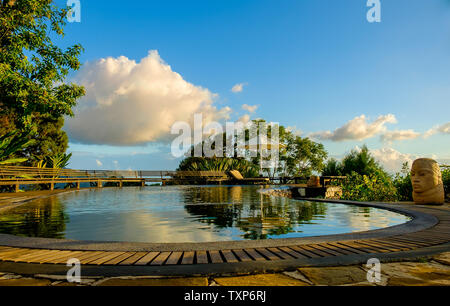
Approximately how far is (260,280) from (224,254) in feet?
2.58

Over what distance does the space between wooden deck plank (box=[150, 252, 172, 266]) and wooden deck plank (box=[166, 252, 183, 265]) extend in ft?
0.16

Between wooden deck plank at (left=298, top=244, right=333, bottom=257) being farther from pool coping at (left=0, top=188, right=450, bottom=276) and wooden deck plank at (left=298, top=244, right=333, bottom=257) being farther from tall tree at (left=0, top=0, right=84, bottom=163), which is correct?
tall tree at (left=0, top=0, right=84, bottom=163)

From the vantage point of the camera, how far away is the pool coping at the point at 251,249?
2594mm

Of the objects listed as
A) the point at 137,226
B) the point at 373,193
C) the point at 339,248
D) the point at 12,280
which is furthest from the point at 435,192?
the point at 12,280

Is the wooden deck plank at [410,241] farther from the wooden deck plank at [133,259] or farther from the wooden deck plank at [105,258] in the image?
the wooden deck plank at [105,258]

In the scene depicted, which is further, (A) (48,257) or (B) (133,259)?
(A) (48,257)

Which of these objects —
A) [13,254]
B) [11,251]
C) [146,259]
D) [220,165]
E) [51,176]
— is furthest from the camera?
[220,165]

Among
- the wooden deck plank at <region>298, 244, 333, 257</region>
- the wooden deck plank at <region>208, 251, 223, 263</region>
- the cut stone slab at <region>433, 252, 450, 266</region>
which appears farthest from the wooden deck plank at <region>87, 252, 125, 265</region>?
the cut stone slab at <region>433, 252, 450, 266</region>

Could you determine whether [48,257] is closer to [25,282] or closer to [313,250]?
[25,282]

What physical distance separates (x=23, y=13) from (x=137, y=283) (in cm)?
1311

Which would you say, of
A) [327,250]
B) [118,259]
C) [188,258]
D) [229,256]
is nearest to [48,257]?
[118,259]

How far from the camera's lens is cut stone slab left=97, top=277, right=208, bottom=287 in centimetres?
225

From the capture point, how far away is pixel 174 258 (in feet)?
9.59
